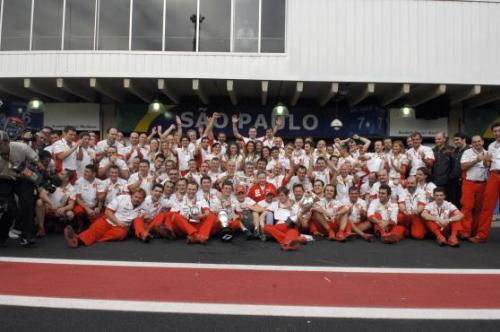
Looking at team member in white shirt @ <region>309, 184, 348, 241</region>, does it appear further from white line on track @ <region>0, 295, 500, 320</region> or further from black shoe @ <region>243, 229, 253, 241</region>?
white line on track @ <region>0, 295, 500, 320</region>

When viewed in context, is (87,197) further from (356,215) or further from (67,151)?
(356,215)

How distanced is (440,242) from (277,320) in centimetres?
432

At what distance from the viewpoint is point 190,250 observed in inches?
226

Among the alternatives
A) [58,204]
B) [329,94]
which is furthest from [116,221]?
[329,94]

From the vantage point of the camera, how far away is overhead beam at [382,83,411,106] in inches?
415

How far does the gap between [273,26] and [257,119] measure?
299cm

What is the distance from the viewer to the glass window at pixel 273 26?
1072 centimetres

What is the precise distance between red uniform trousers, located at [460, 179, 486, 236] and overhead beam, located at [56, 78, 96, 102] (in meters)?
10.4

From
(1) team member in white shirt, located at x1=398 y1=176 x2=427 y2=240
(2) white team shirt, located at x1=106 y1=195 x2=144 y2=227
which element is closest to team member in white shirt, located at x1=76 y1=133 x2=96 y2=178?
(2) white team shirt, located at x1=106 y1=195 x2=144 y2=227

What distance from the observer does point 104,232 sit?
6.39 m

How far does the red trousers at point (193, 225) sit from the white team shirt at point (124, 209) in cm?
76

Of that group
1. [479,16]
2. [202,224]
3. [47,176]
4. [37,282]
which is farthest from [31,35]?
[479,16]

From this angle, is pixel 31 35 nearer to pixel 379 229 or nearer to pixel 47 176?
pixel 47 176

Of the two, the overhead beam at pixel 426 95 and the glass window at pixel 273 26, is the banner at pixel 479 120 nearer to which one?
the overhead beam at pixel 426 95
